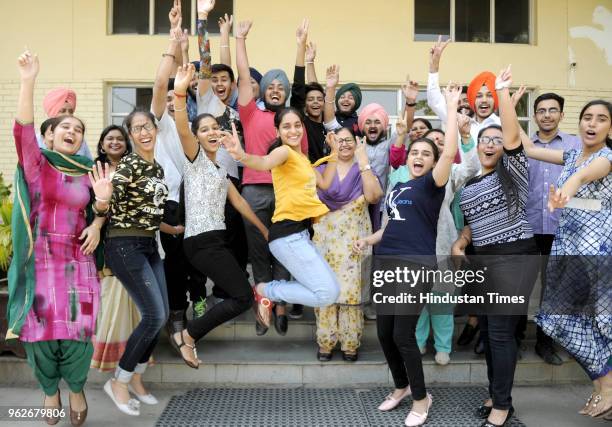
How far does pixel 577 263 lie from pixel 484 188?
0.76 meters

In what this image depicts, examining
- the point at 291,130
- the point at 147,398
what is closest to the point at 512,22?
the point at 291,130

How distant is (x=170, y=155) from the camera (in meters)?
4.42

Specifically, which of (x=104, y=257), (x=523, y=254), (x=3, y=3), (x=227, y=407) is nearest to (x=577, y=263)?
(x=523, y=254)

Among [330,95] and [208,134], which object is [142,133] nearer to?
[208,134]

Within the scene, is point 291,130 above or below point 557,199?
above

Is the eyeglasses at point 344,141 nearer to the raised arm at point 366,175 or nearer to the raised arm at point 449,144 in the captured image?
the raised arm at point 366,175

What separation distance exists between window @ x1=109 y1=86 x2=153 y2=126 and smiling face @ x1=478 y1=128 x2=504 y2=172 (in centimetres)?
570

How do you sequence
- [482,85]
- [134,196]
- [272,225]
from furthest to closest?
1. [482,85]
2. [272,225]
3. [134,196]

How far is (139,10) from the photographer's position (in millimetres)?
8180

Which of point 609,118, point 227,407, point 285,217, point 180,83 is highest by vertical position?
point 180,83

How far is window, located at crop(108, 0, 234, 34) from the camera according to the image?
8.09 meters

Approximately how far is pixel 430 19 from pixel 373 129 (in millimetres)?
4398

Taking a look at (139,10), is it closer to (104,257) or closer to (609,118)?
(104,257)

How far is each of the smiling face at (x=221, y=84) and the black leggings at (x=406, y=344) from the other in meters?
2.51
